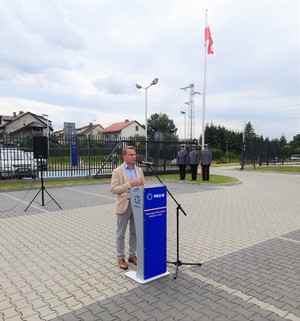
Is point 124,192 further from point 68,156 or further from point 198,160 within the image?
point 68,156

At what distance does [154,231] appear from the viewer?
3936 mm

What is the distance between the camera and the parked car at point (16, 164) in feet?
45.8

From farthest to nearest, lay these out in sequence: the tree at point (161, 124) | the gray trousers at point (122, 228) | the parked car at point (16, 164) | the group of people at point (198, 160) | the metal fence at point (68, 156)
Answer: the tree at point (161, 124) → the group of people at point (198, 160) → the metal fence at point (68, 156) → the parked car at point (16, 164) → the gray trousers at point (122, 228)

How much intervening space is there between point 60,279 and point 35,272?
52 cm

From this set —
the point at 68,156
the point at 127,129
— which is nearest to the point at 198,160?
the point at 68,156

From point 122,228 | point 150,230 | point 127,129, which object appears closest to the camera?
point 150,230

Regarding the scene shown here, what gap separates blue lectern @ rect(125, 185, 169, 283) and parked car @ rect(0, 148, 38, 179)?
467 inches

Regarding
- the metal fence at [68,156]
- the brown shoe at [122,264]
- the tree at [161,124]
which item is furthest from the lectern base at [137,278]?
the tree at [161,124]

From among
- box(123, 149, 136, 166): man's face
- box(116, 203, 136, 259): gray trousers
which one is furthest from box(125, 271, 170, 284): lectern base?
box(123, 149, 136, 166): man's face

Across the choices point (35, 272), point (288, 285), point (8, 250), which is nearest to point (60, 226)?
point (8, 250)

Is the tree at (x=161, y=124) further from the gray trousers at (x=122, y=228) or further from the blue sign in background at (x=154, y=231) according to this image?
the blue sign in background at (x=154, y=231)

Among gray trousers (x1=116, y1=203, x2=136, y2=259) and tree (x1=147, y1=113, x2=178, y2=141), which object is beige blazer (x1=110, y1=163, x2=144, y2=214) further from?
tree (x1=147, y1=113, x2=178, y2=141)

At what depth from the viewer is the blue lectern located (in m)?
3.83

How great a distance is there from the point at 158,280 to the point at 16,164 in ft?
40.8
